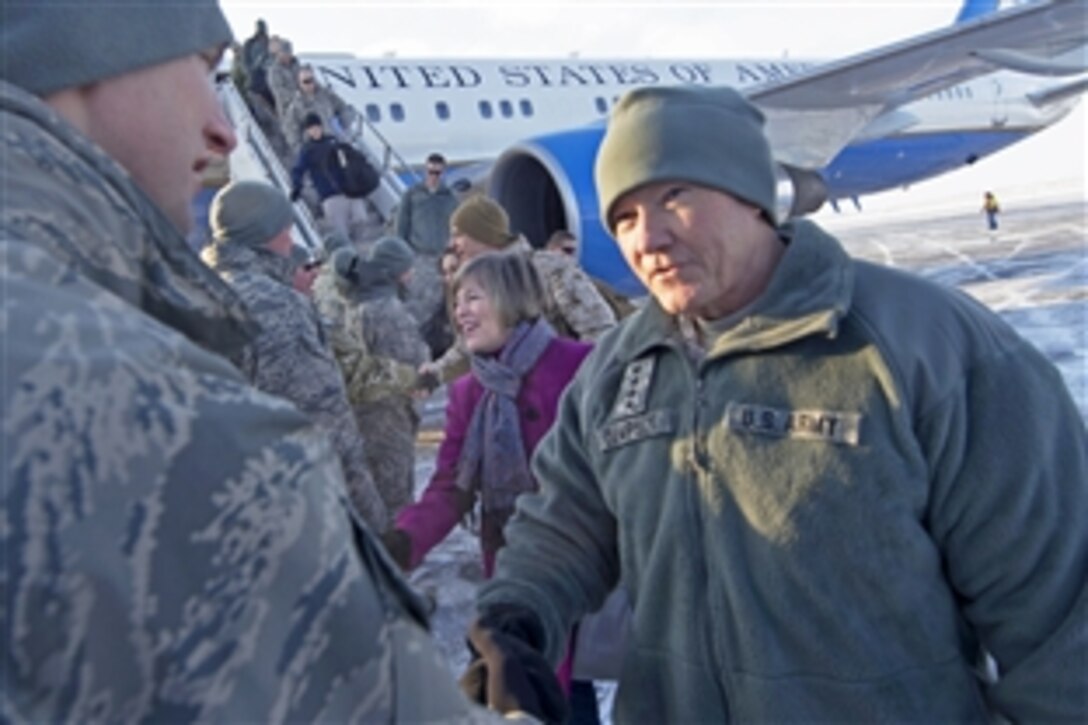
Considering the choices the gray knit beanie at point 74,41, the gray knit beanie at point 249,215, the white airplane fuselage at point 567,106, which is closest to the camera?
the gray knit beanie at point 74,41

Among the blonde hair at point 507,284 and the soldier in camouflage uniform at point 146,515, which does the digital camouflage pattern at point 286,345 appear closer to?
the blonde hair at point 507,284

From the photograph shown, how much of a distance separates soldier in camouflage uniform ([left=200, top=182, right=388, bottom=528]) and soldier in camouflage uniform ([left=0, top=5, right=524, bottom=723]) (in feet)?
9.36

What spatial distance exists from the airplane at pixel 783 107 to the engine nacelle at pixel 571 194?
0.04 ft

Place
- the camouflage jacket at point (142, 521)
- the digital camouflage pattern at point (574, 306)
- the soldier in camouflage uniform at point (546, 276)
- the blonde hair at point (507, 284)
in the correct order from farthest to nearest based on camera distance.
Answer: the digital camouflage pattern at point (574, 306) → the soldier in camouflage uniform at point (546, 276) → the blonde hair at point (507, 284) → the camouflage jacket at point (142, 521)

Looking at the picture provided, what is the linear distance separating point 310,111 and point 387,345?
278 inches

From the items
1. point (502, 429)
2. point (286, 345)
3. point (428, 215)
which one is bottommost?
point (502, 429)

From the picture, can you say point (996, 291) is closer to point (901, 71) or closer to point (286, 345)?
point (901, 71)

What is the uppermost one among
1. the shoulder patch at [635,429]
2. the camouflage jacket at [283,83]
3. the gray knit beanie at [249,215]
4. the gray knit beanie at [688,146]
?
the camouflage jacket at [283,83]

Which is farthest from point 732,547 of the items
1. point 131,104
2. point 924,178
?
point 924,178

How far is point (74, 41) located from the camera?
0.94 m

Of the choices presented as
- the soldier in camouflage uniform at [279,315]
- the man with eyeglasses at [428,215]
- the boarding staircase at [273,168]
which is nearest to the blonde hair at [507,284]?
the soldier in camouflage uniform at [279,315]

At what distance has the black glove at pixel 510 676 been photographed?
1.47 m

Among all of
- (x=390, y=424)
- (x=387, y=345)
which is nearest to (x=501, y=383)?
(x=390, y=424)

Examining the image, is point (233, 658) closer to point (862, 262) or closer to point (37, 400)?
point (37, 400)
